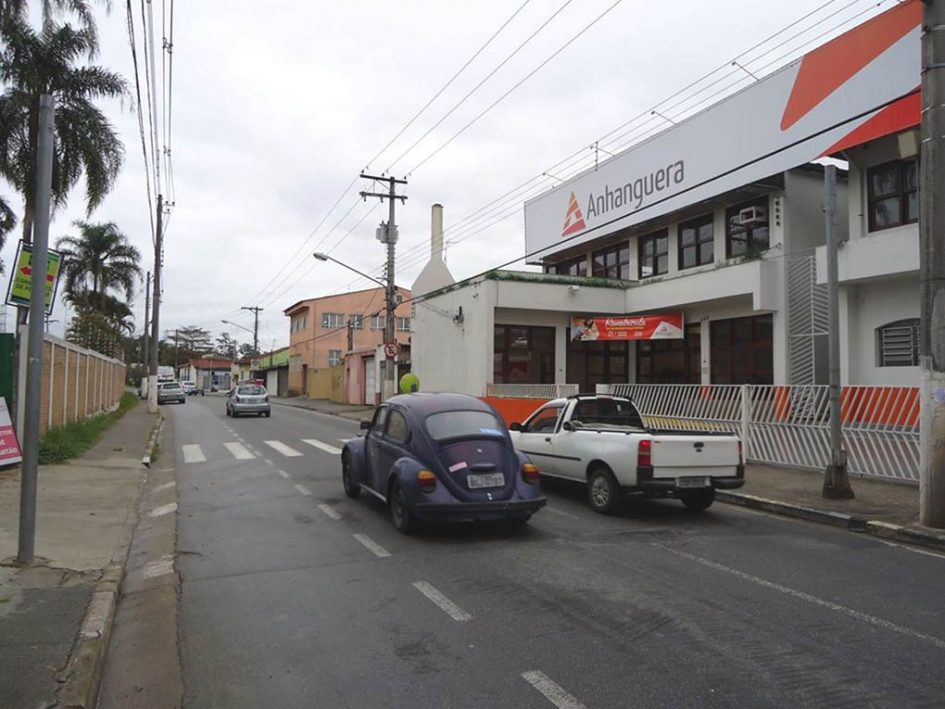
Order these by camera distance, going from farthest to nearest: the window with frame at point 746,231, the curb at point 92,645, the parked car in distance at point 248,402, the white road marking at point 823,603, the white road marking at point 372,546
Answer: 1. the parked car in distance at point 248,402
2. the window with frame at point 746,231
3. the white road marking at point 372,546
4. the white road marking at point 823,603
5. the curb at point 92,645

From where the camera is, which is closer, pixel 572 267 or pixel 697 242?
pixel 697 242

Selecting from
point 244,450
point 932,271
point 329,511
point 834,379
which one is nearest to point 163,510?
point 329,511

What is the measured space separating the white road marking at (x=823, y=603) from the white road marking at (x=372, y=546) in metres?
3.00

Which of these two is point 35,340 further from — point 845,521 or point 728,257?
point 728,257

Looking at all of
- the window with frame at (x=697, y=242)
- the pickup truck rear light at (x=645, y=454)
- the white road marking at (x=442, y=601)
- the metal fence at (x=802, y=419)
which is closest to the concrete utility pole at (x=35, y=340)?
the white road marking at (x=442, y=601)

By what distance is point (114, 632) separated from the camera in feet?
16.2

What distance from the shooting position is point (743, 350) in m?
20.7

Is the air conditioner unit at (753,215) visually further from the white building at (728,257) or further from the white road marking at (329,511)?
the white road marking at (329,511)

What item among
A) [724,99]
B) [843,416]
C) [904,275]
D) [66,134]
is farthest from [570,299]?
[66,134]

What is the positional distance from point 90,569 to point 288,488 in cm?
501

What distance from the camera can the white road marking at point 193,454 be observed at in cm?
1491

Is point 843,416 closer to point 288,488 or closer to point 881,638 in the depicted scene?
point 881,638

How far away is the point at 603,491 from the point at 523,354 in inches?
593

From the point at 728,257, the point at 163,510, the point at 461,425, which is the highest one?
the point at 728,257
